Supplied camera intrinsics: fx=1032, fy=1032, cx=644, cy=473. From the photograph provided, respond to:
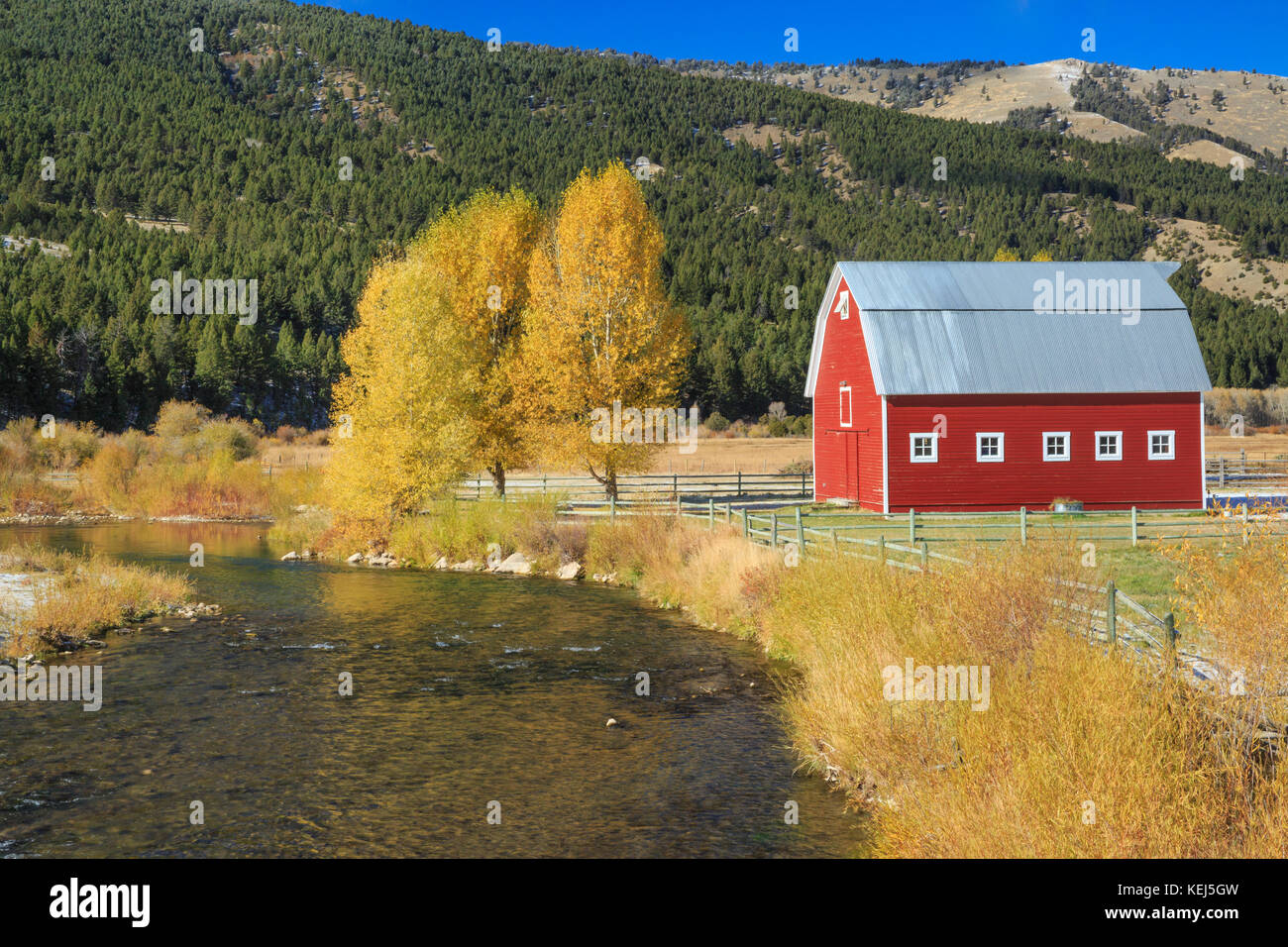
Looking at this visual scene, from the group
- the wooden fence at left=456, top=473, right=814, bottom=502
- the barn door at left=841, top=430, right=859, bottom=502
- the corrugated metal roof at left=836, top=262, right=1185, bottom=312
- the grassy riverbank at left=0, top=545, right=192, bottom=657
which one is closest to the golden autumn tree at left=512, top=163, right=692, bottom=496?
the wooden fence at left=456, top=473, right=814, bottom=502

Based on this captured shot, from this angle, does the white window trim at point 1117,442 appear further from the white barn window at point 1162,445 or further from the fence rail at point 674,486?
A: the fence rail at point 674,486

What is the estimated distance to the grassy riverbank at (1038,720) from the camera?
23.9ft

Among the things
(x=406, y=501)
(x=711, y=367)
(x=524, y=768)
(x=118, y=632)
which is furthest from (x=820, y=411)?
(x=711, y=367)

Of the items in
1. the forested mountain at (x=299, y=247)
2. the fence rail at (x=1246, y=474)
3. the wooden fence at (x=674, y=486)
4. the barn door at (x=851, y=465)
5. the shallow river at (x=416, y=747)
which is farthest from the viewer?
the forested mountain at (x=299, y=247)

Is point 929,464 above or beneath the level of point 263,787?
above

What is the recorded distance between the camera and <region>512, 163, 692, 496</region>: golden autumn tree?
34312 mm

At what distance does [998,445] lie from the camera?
32.8 metres

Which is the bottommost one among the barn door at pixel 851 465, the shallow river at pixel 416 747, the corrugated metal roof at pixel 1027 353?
the shallow river at pixel 416 747

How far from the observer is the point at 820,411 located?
3859 cm

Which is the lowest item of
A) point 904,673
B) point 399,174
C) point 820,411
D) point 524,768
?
point 524,768

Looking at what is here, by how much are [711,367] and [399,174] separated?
335ft

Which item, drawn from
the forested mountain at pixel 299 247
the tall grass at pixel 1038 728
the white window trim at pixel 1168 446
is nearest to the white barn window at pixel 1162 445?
the white window trim at pixel 1168 446

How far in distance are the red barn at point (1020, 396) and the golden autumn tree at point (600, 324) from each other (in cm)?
675
